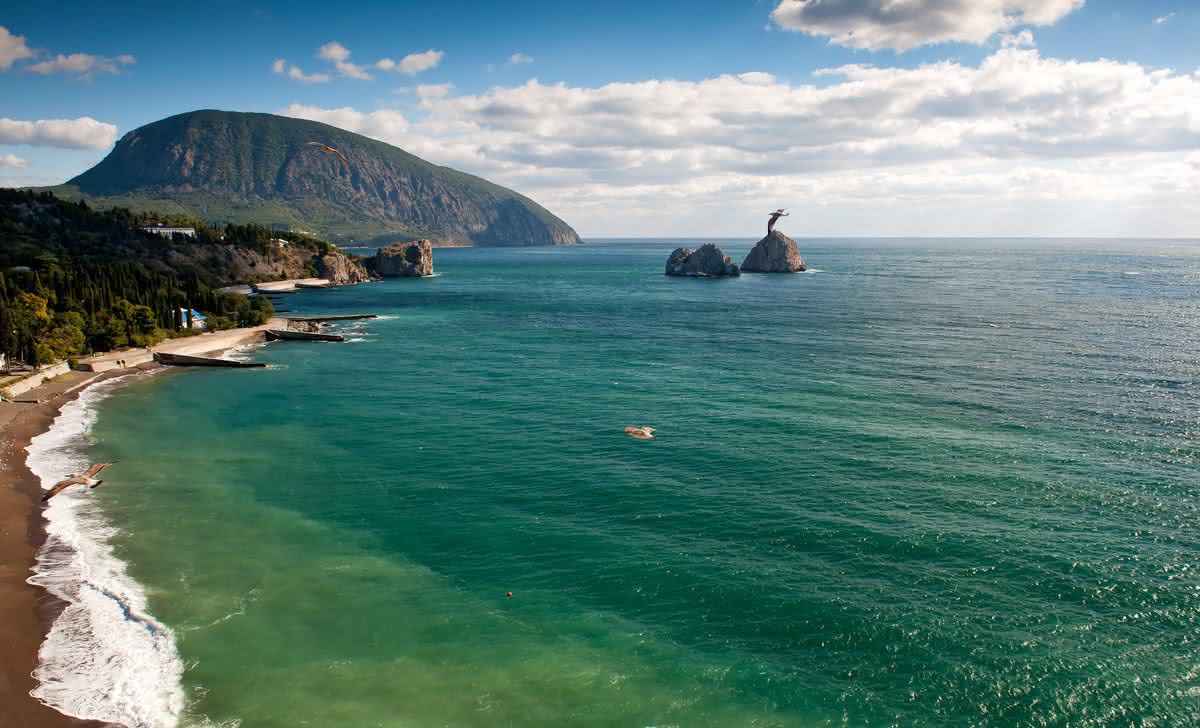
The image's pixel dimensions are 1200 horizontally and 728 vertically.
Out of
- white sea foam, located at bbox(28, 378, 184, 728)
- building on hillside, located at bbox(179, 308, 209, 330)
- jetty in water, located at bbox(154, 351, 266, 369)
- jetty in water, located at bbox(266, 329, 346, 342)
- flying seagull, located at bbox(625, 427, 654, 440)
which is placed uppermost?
building on hillside, located at bbox(179, 308, 209, 330)

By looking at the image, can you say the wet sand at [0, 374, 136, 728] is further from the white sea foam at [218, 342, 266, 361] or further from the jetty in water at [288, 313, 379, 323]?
the jetty in water at [288, 313, 379, 323]

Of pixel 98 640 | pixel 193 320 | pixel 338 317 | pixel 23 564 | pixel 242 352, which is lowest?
pixel 98 640

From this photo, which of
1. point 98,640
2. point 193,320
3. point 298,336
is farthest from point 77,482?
point 193,320

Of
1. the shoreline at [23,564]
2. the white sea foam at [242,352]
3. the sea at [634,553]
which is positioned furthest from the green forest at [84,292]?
the sea at [634,553]

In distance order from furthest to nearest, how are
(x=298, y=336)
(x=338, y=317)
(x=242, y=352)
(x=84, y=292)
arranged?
(x=338, y=317), (x=298, y=336), (x=242, y=352), (x=84, y=292)

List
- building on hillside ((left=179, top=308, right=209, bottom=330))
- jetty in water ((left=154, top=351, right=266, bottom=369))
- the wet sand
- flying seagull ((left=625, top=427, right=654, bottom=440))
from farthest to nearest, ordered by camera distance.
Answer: building on hillside ((left=179, top=308, right=209, bottom=330)) < jetty in water ((left=154, top=351, right=266, bottom=369)) < flying seagull ((left=625, top=427, right=654, bottom=440)) < the wet sand

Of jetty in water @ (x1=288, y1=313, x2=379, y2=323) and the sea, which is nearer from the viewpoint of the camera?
the sea

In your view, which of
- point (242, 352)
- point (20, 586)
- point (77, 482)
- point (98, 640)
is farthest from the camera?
point (242, 352)

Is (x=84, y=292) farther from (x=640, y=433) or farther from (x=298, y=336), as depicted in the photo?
(x=640, y=433)

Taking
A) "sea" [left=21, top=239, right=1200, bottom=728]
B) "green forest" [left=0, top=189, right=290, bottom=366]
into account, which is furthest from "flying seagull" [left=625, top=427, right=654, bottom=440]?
"green forest" [left=0, top=189, right=290, bottom=366]
